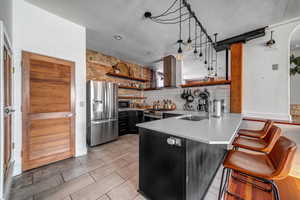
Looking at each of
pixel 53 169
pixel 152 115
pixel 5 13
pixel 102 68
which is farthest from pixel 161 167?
pixel 102 68

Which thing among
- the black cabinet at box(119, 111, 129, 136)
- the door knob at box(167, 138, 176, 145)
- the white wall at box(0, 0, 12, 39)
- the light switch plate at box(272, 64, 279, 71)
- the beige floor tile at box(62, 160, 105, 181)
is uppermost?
the white wall at box(0, 0, 12, 39)

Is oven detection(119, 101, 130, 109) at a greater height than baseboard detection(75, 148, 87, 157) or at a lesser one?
greater

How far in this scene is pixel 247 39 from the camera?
270 cm

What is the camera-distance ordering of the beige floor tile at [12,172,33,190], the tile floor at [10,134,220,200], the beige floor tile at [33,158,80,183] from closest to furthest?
1. the tile floor at [10,134,220,200]
2. the beige floor tile at [12,172,33,190]
3. the beige floor tile at [33,158,80,183]

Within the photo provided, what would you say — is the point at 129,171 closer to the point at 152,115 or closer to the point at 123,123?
the point at 152,115

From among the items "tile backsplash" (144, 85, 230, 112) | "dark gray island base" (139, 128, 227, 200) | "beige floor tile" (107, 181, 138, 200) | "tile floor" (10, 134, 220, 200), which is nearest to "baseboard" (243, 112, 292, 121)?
"tile backsplash" (144, 85, 230, 112)

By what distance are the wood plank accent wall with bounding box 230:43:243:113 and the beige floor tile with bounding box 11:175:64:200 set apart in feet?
12.2

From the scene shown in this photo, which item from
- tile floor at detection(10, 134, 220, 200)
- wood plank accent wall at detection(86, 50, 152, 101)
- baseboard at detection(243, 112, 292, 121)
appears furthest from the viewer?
wood plank accent wall at detection(86, 50, 152, 101)

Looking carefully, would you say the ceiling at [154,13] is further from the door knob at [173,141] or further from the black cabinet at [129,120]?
the black cabinet at [129,120]

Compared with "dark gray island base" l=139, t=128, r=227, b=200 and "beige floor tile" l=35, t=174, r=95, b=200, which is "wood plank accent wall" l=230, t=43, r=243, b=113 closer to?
"dark gray island base" l=139, t=128, r=227, b=200

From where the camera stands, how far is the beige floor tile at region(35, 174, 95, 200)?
1498mm

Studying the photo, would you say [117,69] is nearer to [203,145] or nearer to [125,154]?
[125,154]

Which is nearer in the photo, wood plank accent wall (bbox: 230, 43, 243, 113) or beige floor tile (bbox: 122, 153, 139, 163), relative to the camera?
beige floor tile (bbox: 122, 153, 139, 163)

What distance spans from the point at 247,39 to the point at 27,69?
4.53 m
